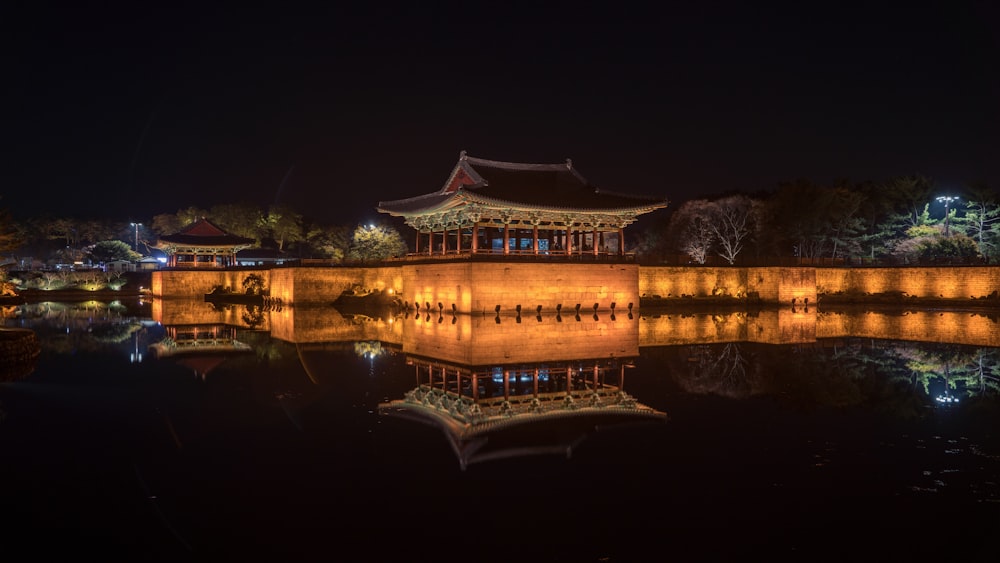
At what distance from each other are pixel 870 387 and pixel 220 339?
19.8 meters

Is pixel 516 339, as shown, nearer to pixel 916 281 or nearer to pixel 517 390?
pixel 517 390

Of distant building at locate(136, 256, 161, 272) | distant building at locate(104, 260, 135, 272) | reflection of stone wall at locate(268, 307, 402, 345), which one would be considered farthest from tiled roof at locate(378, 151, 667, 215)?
distant building at locate(136, 256, 161, 272)

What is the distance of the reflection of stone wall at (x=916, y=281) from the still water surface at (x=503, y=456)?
2795cm

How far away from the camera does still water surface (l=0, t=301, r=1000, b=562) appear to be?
634cm

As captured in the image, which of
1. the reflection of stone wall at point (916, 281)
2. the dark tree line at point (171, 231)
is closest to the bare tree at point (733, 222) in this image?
the reflection of stone wall at point (916, 281)

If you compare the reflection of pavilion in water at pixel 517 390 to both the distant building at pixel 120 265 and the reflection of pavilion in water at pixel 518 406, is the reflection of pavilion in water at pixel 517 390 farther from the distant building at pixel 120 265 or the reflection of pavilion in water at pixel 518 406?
the distant building at pixel 120 265

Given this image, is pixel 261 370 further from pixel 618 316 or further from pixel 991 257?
pixel 991 257

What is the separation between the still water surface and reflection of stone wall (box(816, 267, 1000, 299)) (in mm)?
27949

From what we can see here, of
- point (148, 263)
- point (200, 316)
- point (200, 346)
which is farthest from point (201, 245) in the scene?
point (200, 346)

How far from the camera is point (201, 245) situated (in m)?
54.9

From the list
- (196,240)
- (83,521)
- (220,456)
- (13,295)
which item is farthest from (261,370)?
(196,240)

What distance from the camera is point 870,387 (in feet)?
47.0

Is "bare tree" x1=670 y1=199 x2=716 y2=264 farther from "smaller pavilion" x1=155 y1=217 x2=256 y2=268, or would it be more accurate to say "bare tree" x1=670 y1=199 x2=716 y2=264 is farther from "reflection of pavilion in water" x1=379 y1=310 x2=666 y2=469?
"smaller pavilion" x1=155 y1=217 x2=256 y2=268

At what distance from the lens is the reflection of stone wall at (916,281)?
41.9 m
